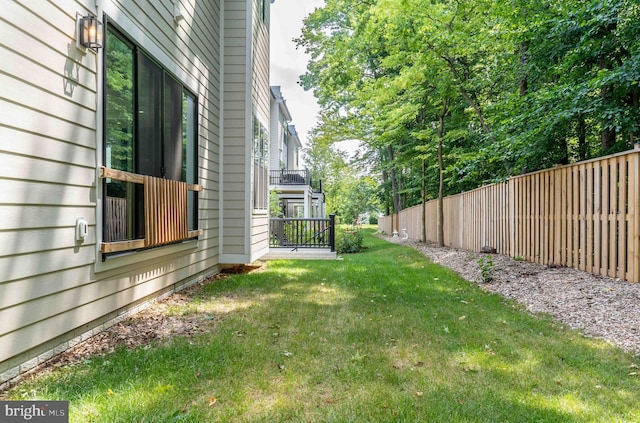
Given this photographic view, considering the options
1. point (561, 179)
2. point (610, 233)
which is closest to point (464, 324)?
point (610, 233)

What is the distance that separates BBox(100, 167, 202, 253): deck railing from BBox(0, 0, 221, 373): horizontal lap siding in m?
0.21

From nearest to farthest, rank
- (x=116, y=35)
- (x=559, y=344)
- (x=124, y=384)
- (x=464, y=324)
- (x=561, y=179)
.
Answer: (x=124, y=384)
(x=559, y=344)
(x=116, y=35)
(x=464, y=324)
(x=561, y=179)

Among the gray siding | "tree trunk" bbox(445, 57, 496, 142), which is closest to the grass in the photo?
the gray siding

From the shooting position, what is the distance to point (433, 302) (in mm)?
4797

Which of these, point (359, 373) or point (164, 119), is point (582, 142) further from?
point (164, 119)

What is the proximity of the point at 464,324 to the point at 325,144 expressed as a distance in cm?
1715

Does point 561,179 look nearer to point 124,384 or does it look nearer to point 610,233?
point 610,233

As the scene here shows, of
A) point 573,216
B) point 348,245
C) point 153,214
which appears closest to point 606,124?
point 573,216

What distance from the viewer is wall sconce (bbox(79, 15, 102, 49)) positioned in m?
3.00

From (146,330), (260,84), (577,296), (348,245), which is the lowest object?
(348,245)

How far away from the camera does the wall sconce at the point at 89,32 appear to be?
3.00m

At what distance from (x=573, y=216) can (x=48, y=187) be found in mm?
6668

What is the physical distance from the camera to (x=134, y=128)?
3771mm

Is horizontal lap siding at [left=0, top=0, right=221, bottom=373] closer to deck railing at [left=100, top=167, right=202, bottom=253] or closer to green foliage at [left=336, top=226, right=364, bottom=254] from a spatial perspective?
deck railing at [left=100, top=167, right=202, bottom=253]
